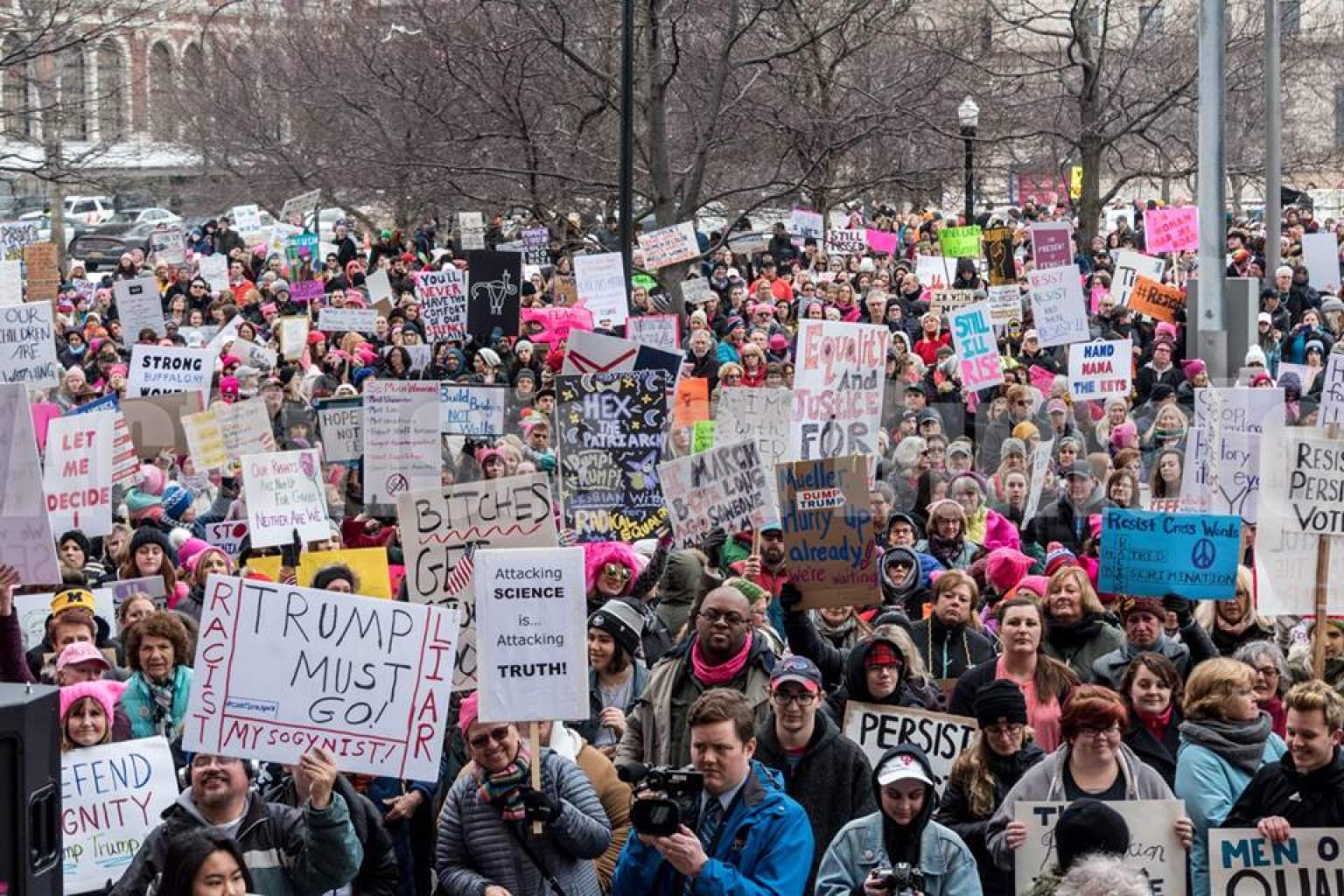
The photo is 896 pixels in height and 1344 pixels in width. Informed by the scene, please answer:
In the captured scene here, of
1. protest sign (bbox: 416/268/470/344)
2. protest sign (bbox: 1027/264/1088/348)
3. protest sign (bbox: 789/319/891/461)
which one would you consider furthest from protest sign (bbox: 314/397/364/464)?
protest sign (bbox: 1027/264/1088/348)

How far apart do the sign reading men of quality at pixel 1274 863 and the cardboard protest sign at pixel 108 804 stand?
302 cm

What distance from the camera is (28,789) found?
505cm

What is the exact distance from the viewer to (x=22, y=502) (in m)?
9.25

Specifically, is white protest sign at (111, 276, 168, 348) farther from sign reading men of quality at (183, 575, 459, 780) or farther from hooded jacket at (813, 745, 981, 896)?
hooded jacket at (813, 745, 981, 896)

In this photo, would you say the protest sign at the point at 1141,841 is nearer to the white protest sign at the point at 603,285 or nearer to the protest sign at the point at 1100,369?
the protest sign at the point at 1100,369

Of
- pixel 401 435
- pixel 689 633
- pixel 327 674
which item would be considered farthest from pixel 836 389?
pixel 327 674

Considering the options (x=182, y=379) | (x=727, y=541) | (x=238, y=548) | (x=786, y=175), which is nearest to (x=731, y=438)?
(x=727, y=541)

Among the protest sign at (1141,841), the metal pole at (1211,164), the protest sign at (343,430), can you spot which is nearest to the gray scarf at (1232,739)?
the protest sign at (1141,841)

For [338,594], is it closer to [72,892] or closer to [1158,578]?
[72,892]

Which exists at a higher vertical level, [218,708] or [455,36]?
[455,36]

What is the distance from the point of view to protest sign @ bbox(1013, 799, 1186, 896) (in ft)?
22.1

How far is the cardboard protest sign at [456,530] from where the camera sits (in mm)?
9117

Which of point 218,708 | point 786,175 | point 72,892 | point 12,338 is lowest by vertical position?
point 72,892

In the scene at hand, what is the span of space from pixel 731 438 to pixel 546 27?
32.1ft
